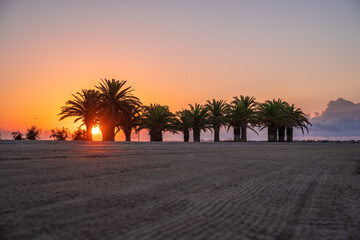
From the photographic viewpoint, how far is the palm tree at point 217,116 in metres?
37.5

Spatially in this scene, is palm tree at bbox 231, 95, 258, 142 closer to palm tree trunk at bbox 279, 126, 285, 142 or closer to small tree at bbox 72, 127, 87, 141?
palm tree trunk at bbox 279, 126, 285, 142

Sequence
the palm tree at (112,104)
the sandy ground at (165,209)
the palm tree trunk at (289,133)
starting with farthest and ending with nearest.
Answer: the palm tree trunk at (289,133) < the palm tree at (112,104) < the sandy ground at (165,209)

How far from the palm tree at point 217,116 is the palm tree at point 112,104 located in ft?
36.1

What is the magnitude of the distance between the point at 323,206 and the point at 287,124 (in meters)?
38.8

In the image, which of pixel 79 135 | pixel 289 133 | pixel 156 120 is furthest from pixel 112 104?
pixel 289 133

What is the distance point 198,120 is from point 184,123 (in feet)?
6.98

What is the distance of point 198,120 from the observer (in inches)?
1462

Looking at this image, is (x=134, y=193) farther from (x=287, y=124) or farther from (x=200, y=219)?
(x=287, y=124)

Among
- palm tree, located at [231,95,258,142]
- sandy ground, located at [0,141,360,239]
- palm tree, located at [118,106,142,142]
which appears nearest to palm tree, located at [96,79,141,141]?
palm tree, located at [118,106,142,142]

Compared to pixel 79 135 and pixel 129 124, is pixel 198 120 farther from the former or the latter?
pixel 79 135

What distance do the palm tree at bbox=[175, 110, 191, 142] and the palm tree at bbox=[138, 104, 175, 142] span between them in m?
1.03

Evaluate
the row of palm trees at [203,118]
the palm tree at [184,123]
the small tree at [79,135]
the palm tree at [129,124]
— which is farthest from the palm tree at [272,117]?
the small tree at [79,135]

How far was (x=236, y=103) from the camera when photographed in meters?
38.2

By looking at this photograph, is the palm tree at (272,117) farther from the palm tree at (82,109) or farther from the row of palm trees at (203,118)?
the palm tree at (82,109)
